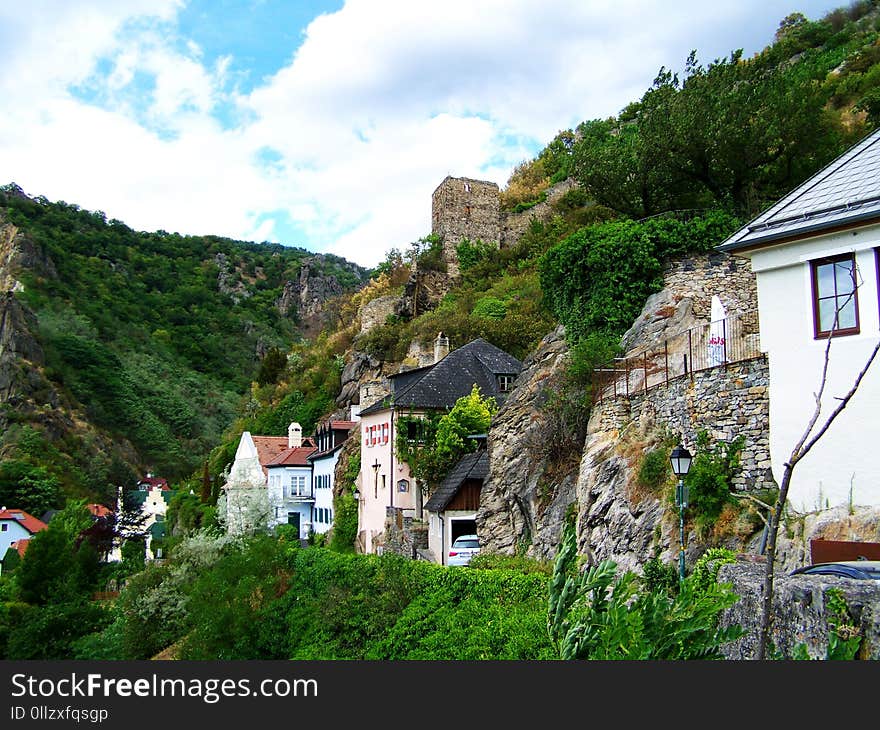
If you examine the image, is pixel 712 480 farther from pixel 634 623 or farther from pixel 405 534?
pixel 405 534

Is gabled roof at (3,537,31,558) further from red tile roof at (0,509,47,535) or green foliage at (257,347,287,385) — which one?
green foliage at (257,347,287,385)

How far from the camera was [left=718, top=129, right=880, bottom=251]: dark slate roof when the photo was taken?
1193 cm

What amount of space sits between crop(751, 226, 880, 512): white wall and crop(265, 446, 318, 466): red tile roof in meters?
38.6

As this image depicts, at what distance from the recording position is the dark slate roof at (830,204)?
1193 cm

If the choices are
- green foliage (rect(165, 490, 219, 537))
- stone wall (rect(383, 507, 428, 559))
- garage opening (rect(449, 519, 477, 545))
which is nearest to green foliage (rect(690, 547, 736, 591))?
garage opening (rect(449, 519, 477, 545))

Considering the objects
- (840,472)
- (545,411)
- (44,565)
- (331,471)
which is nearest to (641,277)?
(545,411)

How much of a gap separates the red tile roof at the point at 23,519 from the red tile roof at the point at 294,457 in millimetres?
29503

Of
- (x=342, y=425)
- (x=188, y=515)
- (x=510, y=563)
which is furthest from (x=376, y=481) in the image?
(x=188, y=515)

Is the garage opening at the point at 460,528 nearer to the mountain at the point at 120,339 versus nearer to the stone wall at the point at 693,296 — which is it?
the stone wall at the point at 693,296

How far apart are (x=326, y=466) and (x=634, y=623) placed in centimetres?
3954

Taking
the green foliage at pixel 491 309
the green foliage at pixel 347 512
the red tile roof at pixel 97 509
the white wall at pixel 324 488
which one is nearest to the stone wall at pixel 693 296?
the green foliage at pixel 347 512

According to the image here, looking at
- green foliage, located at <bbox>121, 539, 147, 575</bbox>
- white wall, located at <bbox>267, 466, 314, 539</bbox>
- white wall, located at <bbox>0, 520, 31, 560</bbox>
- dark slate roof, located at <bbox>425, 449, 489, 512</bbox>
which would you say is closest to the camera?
dark slate roof, located at <bbox>425, 449, 489, 512</bbox>

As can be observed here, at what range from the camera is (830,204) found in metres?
12.5

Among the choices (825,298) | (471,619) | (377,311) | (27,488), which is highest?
(377,311)
